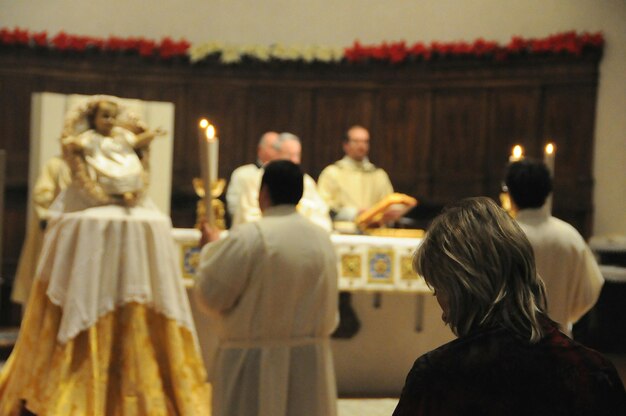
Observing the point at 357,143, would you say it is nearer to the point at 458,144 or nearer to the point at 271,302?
the point at 458,144

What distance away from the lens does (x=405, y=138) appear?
1086 centimetres

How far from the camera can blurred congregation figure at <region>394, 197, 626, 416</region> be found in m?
1.77

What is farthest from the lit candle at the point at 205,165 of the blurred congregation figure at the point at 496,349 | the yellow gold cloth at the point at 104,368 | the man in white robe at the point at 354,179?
the man in white robe at the point at 354,179

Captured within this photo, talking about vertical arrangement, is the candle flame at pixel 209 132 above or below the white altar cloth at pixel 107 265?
above

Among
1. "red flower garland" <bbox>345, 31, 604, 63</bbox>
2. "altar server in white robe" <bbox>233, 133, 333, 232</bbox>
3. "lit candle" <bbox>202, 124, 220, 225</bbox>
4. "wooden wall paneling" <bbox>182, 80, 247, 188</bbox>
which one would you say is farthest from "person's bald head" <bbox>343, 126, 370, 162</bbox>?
"lit candle" <bbox>202, 124, 220, 225</bbox>

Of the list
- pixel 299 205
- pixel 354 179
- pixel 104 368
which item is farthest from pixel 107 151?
pixel 354 179

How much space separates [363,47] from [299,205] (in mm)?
3904

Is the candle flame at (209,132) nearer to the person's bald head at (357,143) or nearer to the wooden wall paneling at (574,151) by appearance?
the person's bald head at (357,143)

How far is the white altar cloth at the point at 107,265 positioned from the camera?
5125 millimetres

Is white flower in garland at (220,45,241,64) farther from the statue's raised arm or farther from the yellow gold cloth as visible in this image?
the yellow gold cloth

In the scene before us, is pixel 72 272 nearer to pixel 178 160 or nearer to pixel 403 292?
pixel 403 292

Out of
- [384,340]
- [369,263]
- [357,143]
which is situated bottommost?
[384,340]

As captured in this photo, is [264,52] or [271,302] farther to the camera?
[264,52]

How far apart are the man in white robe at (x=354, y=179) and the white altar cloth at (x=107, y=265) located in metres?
3.86
